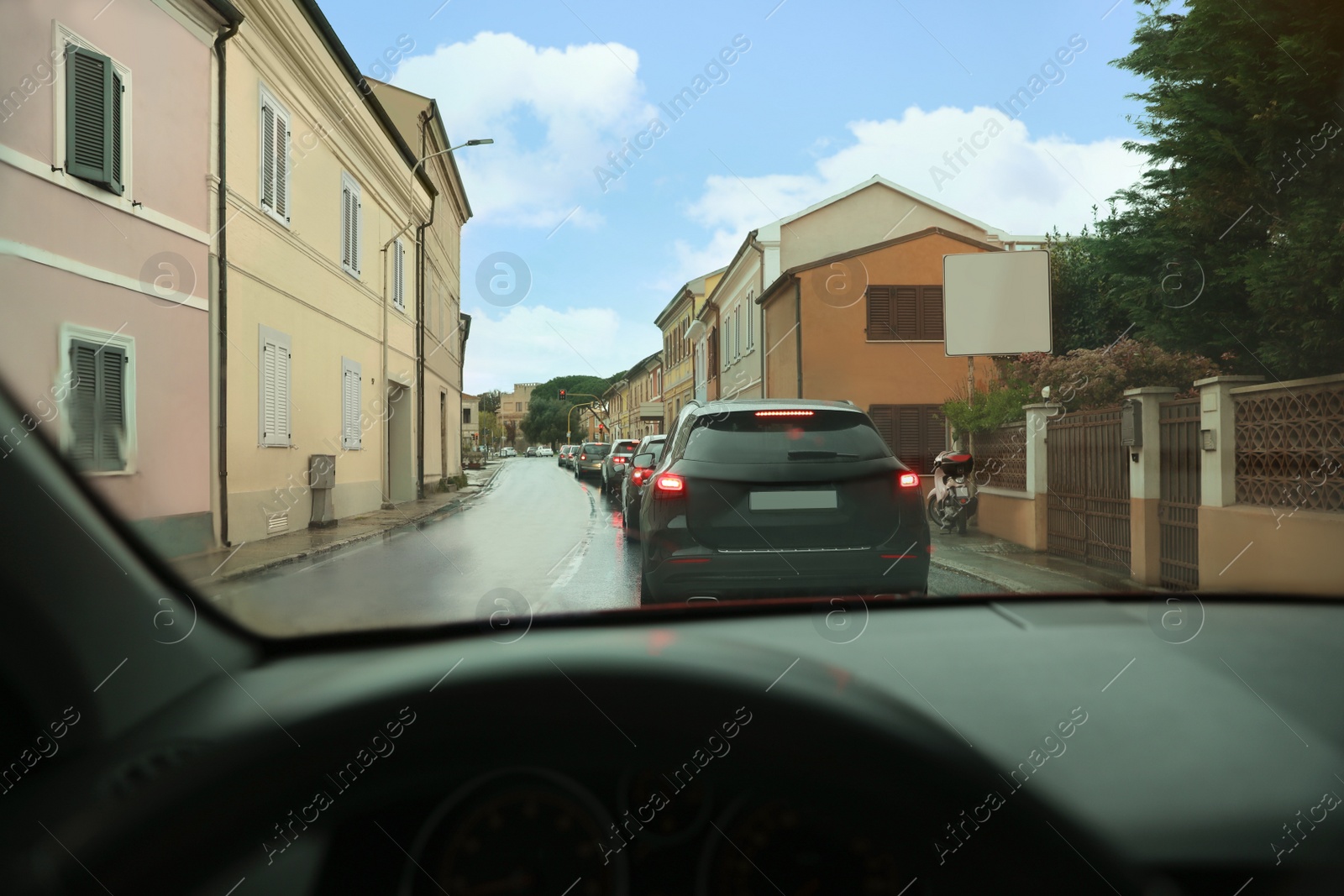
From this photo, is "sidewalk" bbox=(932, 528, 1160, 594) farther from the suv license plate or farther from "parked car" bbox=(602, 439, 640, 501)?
"parked car" bbox=(602, 439, 640, 501)

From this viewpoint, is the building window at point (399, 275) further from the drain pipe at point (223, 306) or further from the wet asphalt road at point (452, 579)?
the drain pipe at point (223, 306)

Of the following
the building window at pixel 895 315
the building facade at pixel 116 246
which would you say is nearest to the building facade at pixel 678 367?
the building window at pixel 895 315

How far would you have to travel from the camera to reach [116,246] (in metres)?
1.61

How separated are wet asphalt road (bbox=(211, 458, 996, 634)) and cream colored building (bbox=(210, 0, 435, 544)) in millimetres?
153

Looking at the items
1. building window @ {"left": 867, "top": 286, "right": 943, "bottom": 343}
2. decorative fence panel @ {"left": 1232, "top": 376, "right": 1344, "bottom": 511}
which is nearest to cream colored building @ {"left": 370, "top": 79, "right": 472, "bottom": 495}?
decorative fence panel @ {"left": 1232, "top": 376, "right": 1344, "bottom": 511}

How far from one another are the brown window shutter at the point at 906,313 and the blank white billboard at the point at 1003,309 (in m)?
3.56

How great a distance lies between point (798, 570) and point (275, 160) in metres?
2.15

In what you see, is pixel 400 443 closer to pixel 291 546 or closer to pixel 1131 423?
pixel 291 546

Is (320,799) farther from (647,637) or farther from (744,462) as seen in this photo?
(744,462)

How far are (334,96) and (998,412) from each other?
170 inches

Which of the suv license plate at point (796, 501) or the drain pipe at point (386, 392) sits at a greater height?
the drain pipe at point (386, 392)

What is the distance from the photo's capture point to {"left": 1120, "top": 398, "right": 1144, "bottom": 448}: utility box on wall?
404cm

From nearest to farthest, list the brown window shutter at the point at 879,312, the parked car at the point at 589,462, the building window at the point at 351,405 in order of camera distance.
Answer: the building window at the point at 351,405 → the brown window shutter at the point at 879,312 → the parked car at the point at 589,462

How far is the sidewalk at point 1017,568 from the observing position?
3053 millimetres
